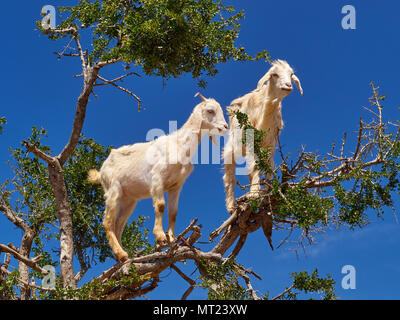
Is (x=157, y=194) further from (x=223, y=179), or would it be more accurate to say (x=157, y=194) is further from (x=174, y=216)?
(x=223, y=179)

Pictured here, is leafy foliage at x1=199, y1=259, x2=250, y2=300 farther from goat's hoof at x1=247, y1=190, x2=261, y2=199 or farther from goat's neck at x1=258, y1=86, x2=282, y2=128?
goat's neck at x1=258, y1=86, x2=282, y2=128

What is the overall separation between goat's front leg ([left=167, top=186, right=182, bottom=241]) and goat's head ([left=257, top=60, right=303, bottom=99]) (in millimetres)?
2632

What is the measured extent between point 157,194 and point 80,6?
16.6 feet

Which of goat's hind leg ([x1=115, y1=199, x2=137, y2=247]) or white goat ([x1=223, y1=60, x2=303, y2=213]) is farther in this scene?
white goat ([x1=223, y1=60, x2=303, y2=213])

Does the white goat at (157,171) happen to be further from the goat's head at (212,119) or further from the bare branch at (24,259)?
the bare branch at (24,259)

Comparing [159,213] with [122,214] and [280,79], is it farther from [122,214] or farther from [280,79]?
[280,79]

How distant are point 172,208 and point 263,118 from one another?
251 centimetres

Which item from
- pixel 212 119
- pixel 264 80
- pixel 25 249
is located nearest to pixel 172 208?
pixel 212 119

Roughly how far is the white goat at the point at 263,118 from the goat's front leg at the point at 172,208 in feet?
3.89

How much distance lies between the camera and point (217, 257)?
9258 mm

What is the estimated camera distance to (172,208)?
9008mm

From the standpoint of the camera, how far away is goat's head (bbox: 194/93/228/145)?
898 centimetres
